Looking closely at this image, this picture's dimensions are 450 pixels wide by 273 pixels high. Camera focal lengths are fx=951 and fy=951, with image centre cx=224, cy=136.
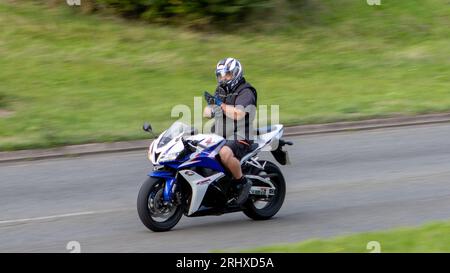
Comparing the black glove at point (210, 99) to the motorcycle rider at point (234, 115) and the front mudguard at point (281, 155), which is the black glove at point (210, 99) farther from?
the front mudguard at point (281, 155)

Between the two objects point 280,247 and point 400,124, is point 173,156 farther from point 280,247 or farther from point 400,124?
point 400,124

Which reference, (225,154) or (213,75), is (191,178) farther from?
(213,75)

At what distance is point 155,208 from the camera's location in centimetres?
1071

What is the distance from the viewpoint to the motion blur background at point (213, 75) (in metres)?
14.2

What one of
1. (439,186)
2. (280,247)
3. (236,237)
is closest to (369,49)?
(439,186)

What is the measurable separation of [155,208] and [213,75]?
36.4ft

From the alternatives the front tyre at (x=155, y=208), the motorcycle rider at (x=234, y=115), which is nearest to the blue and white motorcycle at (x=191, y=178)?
the front tyre at (x=155, y=208)

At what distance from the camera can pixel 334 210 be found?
12.1 metres

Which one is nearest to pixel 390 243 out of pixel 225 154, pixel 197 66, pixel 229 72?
pixel 225 154

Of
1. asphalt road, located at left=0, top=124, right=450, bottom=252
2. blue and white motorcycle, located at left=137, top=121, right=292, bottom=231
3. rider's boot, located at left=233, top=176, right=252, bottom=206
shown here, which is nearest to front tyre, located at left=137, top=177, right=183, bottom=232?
blue and white motorcycle, located at left=137, top=121, right=292, bottom=231

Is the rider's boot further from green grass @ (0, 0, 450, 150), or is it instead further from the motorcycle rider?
green grass @ (0, 0, 450, 150)

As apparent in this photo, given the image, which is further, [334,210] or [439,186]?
[439,186]

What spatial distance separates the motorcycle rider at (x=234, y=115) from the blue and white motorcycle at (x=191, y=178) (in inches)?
4.6
